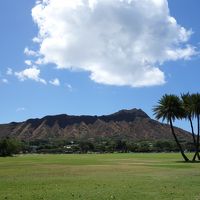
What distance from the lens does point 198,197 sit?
2247 cm

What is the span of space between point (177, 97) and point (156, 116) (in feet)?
20.1

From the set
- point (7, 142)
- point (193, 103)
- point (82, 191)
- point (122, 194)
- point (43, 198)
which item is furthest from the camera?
point (7, 142)

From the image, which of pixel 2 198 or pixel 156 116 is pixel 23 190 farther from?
pixel 156 116

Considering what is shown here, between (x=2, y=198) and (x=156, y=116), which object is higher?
(x=156, y=116)

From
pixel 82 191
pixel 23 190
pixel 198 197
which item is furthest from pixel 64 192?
pixel 198 197

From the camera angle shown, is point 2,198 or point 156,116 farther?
point 156,116

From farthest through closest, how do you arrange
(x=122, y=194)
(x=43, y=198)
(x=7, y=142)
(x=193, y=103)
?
(x=7, y=142) → (x=193, y=103) → (x=122, y=194) → (x=43, y=198)

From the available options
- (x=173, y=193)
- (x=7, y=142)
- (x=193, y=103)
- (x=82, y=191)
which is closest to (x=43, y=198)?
(x=82, y=191)

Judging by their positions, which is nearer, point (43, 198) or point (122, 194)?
point (43, 198)

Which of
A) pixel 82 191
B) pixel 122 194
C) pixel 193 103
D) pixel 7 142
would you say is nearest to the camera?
pixel 122 194

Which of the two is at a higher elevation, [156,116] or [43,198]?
[156,116]

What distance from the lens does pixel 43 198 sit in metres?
22.4

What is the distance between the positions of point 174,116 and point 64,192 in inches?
2967

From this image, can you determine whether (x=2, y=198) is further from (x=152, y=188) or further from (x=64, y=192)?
(x=152, y=188)
